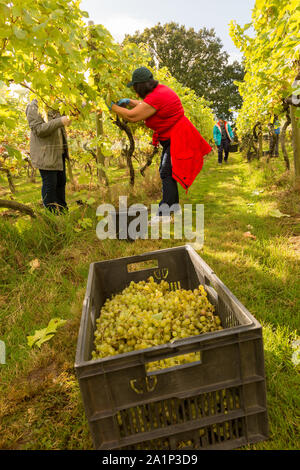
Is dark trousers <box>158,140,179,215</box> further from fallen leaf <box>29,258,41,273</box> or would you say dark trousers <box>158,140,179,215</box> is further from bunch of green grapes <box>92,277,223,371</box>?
bunch of green grapes <box>92,277,223,371</box>

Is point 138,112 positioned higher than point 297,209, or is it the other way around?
point 138,112

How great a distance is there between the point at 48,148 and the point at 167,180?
5.16 feet

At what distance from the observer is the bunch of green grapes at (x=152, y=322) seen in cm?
138

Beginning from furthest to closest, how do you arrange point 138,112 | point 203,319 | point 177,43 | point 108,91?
point 177,43, point 108,91, point 138,112, point 203,319

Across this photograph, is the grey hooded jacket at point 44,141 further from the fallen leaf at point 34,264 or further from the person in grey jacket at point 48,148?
the fallen leaf at point 34,264

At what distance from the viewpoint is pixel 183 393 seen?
3.36ft

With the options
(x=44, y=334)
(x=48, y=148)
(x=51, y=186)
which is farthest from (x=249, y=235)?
(x=48, y=148)

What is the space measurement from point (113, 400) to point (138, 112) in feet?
9.05

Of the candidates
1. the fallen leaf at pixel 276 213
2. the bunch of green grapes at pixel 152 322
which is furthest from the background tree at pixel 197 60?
the bunch of green grapes at pixel 152 322

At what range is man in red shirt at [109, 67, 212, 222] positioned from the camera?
300cm

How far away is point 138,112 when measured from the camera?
299 cm

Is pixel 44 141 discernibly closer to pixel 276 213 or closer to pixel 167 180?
pixel 167 180
